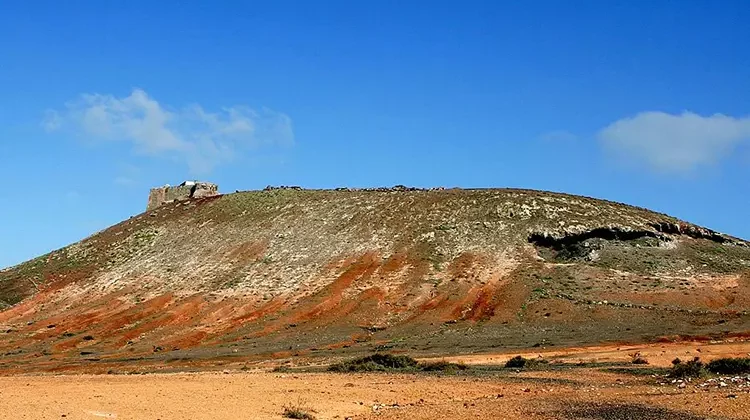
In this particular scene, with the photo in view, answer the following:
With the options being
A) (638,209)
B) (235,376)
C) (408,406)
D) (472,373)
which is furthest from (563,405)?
(638,209)

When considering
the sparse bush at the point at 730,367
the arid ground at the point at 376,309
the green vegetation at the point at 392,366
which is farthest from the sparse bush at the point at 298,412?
the sparse bush at the point at 730,367

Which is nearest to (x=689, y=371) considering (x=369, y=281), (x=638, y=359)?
Result: (x=638, y=359)

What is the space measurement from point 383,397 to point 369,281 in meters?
39.2

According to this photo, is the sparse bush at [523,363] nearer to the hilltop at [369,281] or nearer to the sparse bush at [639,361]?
the sparse bush at [639,361]

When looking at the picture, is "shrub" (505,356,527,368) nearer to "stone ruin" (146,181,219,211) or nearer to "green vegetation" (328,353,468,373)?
"green vegetation" (328,353,468,373)

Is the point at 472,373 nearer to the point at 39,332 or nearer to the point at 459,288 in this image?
the point at 459,288

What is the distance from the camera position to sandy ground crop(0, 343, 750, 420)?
61.0 ft

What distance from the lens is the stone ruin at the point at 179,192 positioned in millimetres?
98125

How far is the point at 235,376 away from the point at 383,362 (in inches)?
279

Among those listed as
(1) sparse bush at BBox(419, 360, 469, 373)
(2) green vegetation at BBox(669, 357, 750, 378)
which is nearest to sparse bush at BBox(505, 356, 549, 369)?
(1) sparse bush at BBox(419, 360, 469, 373)

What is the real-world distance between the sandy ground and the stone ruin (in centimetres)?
7020

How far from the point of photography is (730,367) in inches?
1016

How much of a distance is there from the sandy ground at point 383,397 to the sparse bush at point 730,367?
2.35 m

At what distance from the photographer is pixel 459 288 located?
59.3 m
